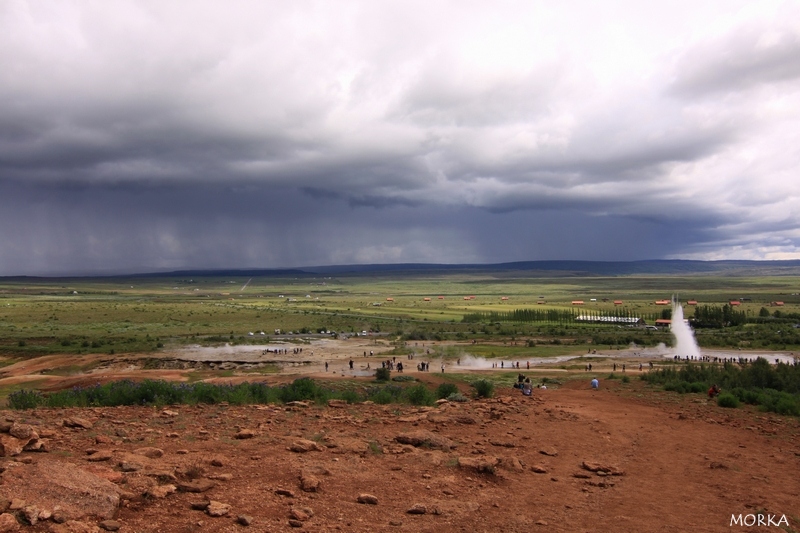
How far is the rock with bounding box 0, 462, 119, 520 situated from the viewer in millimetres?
7164

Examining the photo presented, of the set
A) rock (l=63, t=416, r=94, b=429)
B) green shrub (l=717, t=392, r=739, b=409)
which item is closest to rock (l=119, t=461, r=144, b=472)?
rock (l=63, t=416, r=94, b=429)

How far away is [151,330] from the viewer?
3209 inches

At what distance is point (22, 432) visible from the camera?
9.73 meters

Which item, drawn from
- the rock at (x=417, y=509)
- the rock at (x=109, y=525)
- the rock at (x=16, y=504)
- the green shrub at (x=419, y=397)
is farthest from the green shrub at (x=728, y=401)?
the rock at (x=16, y=504)

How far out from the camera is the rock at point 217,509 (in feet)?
25.0

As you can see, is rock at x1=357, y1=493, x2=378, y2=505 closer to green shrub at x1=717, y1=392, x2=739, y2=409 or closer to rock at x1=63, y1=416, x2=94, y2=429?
rock at x1=63, y1=416, x2=94, y2=429

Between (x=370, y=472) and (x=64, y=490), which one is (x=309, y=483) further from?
(x=64, y=490)

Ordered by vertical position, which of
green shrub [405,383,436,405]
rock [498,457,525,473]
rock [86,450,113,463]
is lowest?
green shrub [405,383,436,405]

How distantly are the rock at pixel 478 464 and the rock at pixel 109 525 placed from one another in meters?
6.40

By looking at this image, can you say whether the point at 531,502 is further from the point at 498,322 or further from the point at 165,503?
the point at 498,322

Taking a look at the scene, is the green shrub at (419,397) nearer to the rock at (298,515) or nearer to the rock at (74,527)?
the rock at (298,515)

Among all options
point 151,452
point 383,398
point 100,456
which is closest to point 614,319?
point 383,398

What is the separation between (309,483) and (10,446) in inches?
201

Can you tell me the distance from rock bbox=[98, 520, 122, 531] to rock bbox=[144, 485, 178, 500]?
89cm
